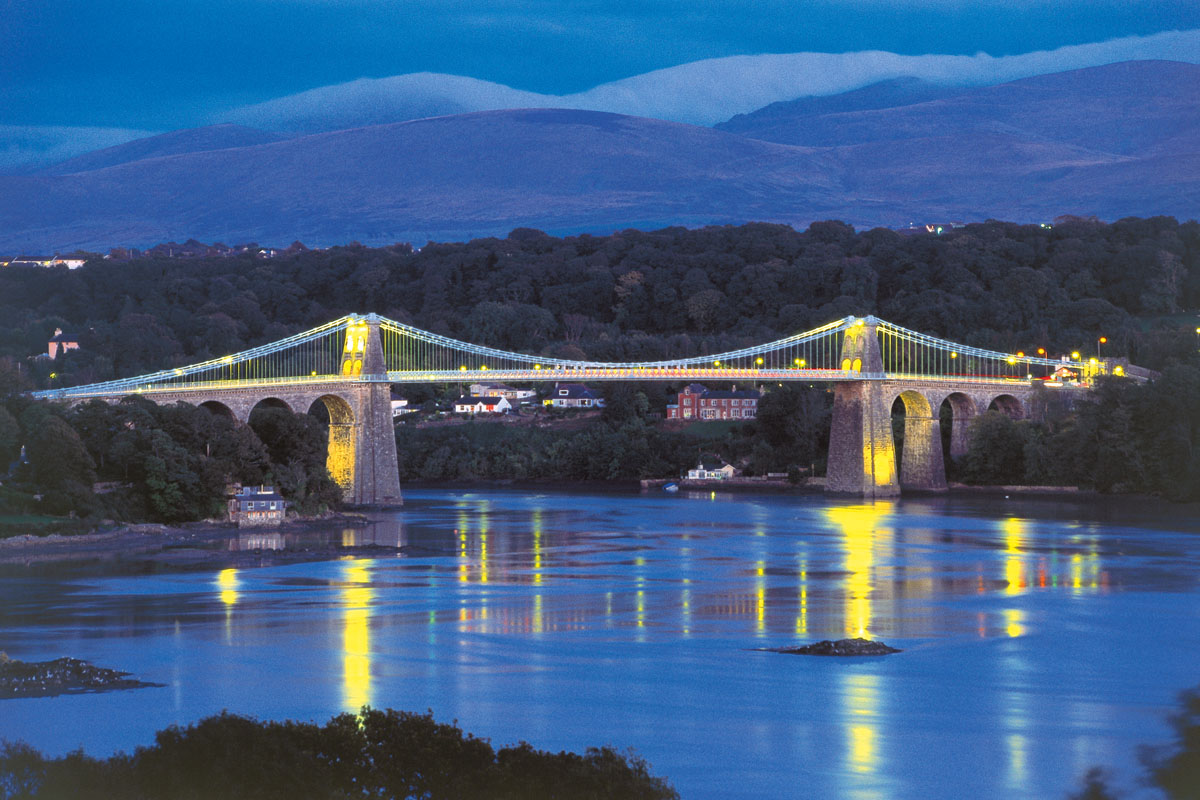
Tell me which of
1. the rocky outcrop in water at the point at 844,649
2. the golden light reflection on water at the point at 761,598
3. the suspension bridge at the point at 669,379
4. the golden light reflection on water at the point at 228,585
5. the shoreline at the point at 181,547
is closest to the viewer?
the rocky outcrop in water at the point at 844,649

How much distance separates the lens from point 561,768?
12805 millimetres

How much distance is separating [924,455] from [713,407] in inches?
491

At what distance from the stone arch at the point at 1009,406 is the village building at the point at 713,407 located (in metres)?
10.7

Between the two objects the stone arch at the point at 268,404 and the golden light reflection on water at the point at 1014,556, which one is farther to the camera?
the stone arch at the point at 268,404

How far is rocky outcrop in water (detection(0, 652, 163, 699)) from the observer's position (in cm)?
1705

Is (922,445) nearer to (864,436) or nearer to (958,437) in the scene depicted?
(958,437)

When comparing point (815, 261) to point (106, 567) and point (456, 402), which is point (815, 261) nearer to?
point (456, 402)

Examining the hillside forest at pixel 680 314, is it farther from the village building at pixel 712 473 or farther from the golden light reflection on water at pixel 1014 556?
the golden light reflection on water at pixel 1014 556

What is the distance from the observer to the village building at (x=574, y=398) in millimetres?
68188

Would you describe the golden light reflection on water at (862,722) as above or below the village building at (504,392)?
below

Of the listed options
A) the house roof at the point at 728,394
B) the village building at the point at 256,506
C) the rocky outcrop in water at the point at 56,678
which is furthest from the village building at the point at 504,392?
the rocky outcrop in water at the point at 56,678

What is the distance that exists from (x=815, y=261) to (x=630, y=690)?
60.4 meters

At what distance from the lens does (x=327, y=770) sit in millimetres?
12781

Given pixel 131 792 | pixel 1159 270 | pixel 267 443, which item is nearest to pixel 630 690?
pixel 131 792
